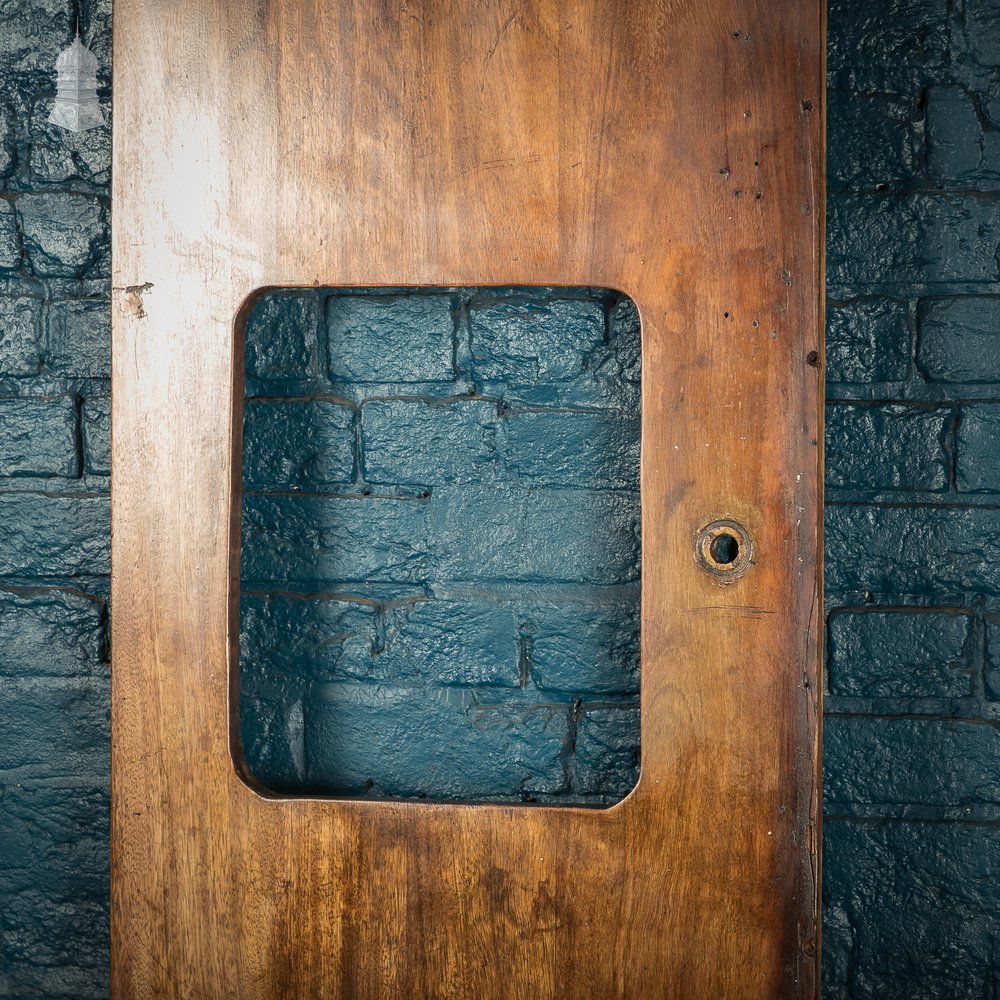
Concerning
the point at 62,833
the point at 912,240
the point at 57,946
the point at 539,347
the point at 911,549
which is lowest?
the point at 57,946

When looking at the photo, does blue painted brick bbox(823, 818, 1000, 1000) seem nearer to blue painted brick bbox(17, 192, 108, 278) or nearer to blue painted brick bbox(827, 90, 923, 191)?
blue painted brick bbox(827, 90, 923, 191)

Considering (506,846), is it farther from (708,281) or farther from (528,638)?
(708,281)

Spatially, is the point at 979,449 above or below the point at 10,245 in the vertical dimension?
below

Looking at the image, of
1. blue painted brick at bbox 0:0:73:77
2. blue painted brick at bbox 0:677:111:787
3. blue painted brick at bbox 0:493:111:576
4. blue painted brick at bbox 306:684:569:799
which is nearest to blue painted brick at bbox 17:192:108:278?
blue painted brick at bbox 0:0:73:77

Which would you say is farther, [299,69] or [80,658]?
[80,658]

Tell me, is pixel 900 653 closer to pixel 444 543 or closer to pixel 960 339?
pixel 960 339

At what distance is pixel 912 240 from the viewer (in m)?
1.12

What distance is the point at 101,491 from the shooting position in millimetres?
1193

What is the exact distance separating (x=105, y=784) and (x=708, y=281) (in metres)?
0.97

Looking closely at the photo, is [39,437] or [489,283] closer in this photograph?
[489,283]

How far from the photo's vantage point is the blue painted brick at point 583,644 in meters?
1.14

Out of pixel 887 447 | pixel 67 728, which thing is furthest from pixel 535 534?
pixel 67 728

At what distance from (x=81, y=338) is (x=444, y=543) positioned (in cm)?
55

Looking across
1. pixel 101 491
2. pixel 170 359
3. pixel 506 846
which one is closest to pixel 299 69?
pixel 170 359
